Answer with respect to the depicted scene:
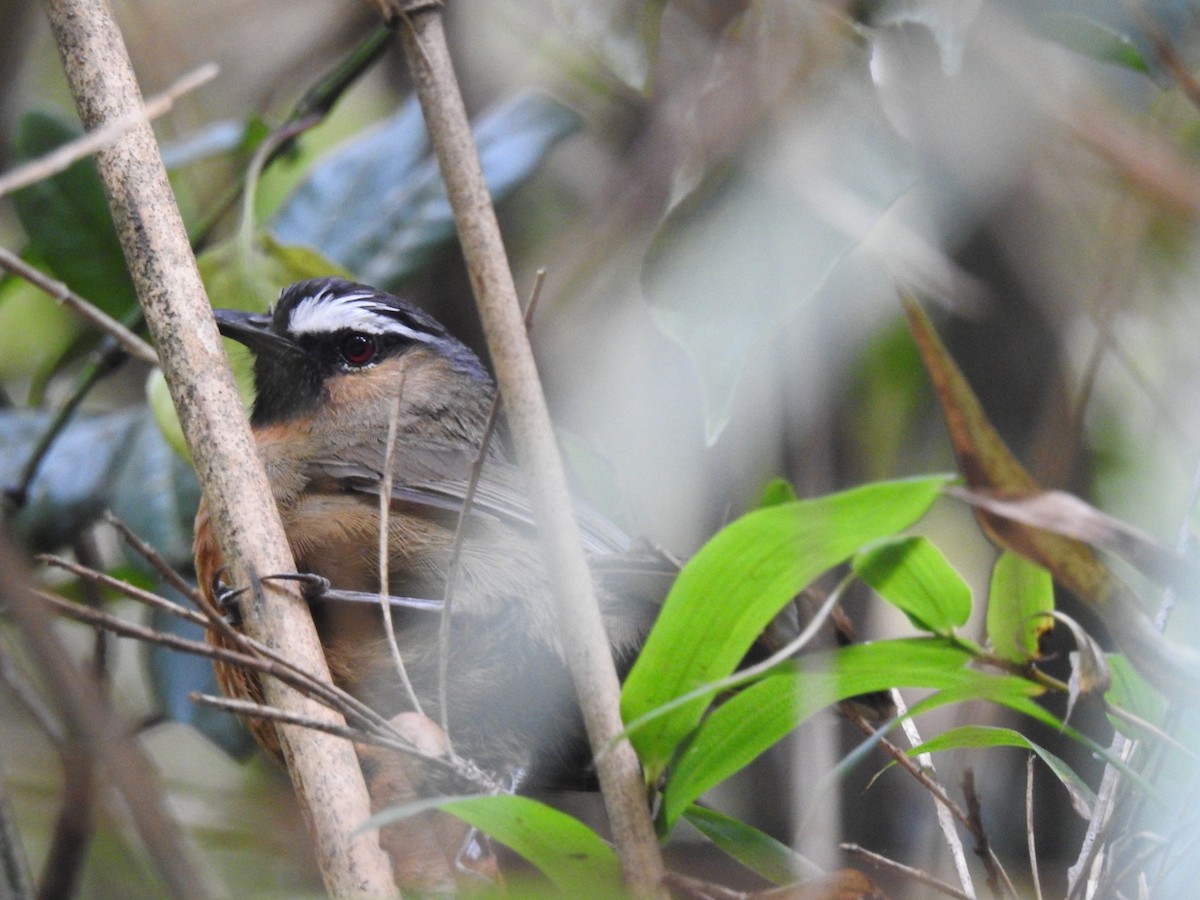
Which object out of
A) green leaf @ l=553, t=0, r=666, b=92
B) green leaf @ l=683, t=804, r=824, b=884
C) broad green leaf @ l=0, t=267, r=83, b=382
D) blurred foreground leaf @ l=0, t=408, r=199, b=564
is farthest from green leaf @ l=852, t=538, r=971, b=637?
broad green leaf @ l=0, t=267, r=83, b=382

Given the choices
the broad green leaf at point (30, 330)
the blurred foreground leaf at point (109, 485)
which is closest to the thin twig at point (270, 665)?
the blurred foreground leaf at point (109, 485)

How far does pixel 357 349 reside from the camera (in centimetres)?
249

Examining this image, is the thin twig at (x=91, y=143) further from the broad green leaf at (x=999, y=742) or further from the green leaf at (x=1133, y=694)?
the green leaf at (x=1133, y=694)

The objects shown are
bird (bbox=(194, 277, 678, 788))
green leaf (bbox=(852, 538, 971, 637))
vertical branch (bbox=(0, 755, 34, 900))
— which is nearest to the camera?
green leaf (bbox=(852, 538, 971, 637))

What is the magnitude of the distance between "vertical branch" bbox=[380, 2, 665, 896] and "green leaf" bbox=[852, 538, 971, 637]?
1.11 feet

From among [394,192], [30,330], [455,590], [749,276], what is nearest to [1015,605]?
[749,276]

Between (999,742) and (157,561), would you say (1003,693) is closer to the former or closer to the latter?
(999,742)

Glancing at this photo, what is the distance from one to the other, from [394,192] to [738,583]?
179 centimetres

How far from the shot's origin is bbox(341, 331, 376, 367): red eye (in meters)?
2.46

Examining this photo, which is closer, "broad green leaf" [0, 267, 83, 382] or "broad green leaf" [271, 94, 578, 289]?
"broad green leaf" [271, 94, 578, 289]

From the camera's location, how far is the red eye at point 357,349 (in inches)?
97.0

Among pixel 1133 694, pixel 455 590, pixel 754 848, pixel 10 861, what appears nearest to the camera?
pixel 1133 694

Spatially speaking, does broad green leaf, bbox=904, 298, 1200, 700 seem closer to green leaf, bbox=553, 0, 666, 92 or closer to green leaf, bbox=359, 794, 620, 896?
green leaf, bbox=359, 794, 620, 896

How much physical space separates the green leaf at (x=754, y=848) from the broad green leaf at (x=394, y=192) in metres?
Result: 1.52
